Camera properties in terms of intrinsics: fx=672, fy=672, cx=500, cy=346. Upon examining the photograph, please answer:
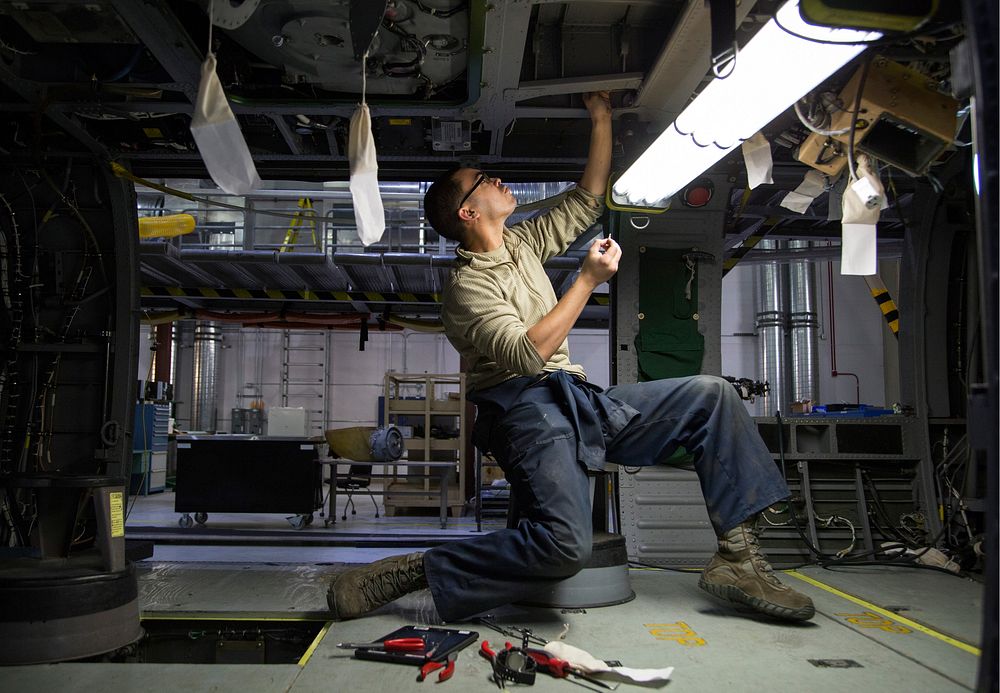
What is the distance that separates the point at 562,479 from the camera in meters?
2.30

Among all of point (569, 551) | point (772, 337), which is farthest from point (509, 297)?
point (772, 337)

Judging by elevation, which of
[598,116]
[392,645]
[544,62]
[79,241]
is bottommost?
[392,645]

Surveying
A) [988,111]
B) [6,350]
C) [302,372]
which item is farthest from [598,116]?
[302,372]

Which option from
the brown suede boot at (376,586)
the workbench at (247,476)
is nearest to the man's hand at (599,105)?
the brown suede boot at (376,586)

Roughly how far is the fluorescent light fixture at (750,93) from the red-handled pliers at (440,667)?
77.2 inches

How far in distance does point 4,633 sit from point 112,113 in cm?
236

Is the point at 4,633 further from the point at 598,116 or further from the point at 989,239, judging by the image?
the point at 598,116

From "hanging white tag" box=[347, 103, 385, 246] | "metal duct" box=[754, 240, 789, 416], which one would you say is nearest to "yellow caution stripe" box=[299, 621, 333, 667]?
"hanging white tag" box=[347, 103, 385, 246]

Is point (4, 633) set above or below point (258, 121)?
below

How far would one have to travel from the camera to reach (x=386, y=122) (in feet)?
11.6

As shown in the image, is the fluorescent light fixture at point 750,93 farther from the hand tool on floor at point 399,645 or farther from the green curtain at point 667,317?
the hand tool on floor at point 399,645

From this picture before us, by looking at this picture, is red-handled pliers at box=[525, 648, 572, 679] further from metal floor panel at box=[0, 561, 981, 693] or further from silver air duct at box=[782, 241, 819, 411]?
silver air duct at box=[782, 241, 819, 411]

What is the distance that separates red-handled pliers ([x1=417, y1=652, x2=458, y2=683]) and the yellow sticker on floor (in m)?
1.25

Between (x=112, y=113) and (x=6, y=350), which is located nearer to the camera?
(x=112, y=113)
